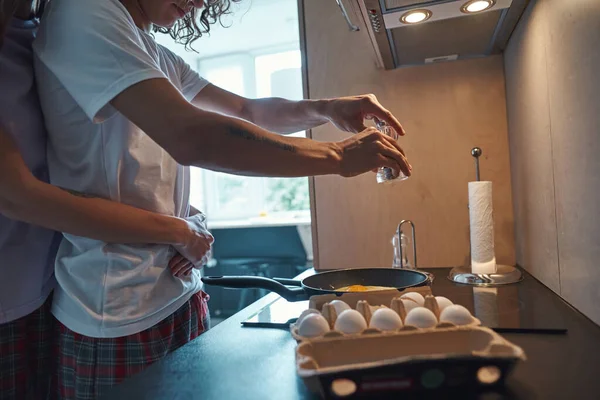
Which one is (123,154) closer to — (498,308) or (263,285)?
(263,285)

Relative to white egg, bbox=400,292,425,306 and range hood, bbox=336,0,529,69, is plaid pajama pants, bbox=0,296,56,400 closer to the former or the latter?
white egg, bbox=400,292,425,306

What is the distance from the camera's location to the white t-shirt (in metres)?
0.65

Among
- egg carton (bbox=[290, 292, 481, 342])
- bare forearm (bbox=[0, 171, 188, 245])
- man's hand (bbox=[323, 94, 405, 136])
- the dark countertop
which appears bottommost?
the dark countertop

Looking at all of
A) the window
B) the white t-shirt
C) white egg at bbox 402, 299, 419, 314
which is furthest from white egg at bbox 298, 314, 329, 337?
the window

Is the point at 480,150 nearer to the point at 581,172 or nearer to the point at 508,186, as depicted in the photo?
the point at 508,186

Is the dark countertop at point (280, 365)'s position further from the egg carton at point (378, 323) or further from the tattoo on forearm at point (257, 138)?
the tattoo on forearm at point (257, 138)

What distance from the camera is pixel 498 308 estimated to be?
80 cm

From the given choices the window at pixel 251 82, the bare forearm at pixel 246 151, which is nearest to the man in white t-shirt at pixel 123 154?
the bare forearm at pixel 246 151

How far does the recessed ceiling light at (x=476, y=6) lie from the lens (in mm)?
856

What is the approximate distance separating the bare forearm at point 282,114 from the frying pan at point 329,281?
0.42m

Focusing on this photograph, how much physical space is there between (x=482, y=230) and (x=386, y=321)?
2.26 ft

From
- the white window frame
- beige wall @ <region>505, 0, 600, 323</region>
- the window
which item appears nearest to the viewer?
beige wall @ <region>505, 0, 600, 323</region>

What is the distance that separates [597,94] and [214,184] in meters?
3.62

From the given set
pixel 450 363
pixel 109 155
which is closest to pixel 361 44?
pixel 109 155
